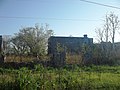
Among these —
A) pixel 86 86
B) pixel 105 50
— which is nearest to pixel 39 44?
pixel 105 50

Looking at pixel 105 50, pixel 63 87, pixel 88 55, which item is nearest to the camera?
pixel 63 87

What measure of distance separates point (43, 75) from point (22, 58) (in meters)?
14.8

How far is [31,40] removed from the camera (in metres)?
54.8

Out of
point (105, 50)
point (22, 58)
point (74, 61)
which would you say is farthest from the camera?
point (105, 50)

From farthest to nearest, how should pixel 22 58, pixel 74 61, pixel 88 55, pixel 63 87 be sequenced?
pixel 88 55 < pixel 22 58 < pixel 74 61 < pixel 63 87

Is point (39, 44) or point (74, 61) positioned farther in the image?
point (39, 44)

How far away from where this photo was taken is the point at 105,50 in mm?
32250

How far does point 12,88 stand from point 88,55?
18734mm

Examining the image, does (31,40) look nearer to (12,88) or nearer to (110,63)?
(110,63)

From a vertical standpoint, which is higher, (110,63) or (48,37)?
(48,37)

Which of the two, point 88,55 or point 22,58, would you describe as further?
point 88,55

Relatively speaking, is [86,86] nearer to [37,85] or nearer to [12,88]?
[37,85]

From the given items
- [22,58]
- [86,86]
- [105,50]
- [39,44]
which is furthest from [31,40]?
[86,86]

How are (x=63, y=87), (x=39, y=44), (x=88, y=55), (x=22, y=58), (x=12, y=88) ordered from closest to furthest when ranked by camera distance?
(x=12, y=88) → (x=63, y=87) → (x=22, y=58) → (x=88, y=55) → (x=39, y=44)
